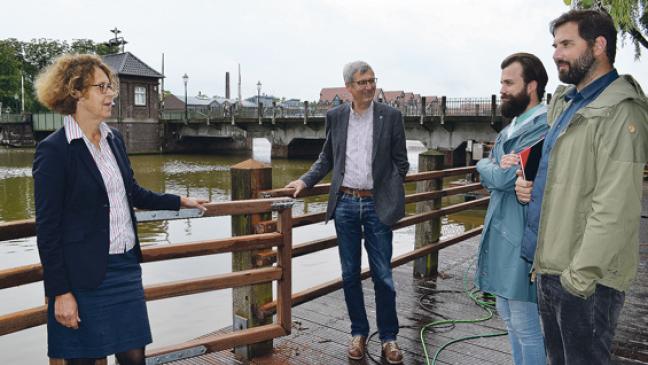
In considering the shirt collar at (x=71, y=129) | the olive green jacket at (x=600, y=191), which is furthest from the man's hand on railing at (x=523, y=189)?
the shirt collar at (x=71, y=129)

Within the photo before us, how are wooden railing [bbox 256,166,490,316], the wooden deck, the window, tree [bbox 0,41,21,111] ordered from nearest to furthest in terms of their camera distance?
wooden railing [bbox 256,166,490,316] → the wooden deck → the window → tree [bbox 0,41,21,111]

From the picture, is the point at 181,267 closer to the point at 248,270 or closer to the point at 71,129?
the point at 248,270


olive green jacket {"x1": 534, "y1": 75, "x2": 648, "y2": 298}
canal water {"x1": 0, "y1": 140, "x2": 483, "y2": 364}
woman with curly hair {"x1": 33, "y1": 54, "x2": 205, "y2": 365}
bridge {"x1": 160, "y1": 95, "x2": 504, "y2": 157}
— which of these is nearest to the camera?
olive green jacket {"x1": 534, "y1": 75, "x2": 648, "y2": 298}

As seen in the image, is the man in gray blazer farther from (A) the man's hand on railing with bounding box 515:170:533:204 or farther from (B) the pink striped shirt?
(B) the pink striped shirt

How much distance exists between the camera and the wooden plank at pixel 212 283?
9.79 ft

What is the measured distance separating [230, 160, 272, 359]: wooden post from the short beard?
1.65 meters

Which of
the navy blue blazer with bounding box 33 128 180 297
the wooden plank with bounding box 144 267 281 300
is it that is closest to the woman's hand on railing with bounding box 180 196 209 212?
the wooden plank with bounding box 144 267 281 300

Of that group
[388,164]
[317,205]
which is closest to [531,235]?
[388,164]

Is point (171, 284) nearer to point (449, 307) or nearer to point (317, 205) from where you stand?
point (449, 307)

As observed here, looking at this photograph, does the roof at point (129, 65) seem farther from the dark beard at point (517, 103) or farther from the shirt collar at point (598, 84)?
the shirt collar at point (598, 84)

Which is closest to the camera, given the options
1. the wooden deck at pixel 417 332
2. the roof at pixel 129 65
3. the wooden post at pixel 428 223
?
the wooden deck at pixel 417 332

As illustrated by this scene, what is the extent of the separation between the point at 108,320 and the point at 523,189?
1.85m

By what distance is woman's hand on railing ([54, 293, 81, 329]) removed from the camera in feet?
6.70

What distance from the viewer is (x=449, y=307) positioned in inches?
191
